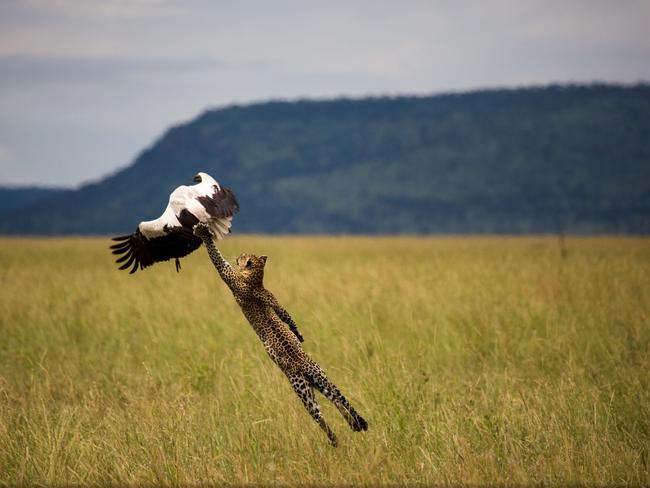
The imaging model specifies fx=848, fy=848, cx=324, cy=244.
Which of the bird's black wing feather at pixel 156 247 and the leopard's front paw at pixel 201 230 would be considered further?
the bird's black wing feather at pixel 156 247

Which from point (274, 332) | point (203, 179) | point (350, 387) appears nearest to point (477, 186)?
point (350, 387)

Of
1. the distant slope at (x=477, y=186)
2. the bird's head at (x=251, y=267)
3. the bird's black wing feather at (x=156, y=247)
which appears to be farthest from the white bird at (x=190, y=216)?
the distant slope at (x=477, y=186)

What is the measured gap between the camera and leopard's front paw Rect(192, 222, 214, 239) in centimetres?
473

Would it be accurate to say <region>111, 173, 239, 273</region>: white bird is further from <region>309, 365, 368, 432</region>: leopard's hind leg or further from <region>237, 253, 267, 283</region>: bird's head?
<region>309, 365, 368, 432</region>: leopard's hind leg

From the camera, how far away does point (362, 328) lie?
34.2 feet

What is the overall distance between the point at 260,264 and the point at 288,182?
18553cm

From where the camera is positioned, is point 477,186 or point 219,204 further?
point 477,186

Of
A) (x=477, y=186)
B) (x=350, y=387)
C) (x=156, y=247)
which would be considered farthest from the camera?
(x=477, y=186)

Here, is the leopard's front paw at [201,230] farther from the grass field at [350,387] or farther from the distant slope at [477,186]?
the distant slope at [477,186]

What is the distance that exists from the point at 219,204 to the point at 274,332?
79 centimetres

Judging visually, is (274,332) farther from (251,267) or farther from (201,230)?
(201,230)

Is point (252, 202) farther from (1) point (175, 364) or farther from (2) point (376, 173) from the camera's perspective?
(1) point (175, 364)

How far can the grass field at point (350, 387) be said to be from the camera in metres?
5.30

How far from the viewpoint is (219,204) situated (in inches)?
190
